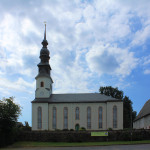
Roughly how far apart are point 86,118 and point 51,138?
16589mm

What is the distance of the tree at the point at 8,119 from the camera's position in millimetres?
29719

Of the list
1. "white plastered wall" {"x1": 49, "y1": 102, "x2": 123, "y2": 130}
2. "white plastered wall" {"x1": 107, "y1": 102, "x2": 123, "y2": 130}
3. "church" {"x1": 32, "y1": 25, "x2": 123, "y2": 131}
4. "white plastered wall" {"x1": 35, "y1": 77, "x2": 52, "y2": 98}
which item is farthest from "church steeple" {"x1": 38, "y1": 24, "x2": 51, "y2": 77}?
"white plastered wall" {"x1": 107, "y1": 102, "x2": 123, "y2": 130}

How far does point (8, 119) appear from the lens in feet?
98.8

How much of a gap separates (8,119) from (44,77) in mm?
22443

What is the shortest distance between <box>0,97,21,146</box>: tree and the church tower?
18907mm

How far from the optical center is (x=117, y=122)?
4659 centimetres

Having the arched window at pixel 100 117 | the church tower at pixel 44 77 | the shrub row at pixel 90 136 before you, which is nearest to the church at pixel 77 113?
the arched window at pixel 100 117

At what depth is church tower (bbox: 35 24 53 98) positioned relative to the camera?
5100cm

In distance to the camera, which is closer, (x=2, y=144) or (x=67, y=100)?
(x=2, y=144)

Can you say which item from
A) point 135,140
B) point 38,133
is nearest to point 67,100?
point 38,133

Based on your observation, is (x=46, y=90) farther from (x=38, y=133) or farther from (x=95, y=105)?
(x=38, y=133)

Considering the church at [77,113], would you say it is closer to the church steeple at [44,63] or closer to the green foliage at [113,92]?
the church steeple at [44,63]

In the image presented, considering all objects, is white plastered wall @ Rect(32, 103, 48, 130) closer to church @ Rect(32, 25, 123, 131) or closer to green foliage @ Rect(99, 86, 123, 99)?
church @ Rect(32, 25, 123, 131)

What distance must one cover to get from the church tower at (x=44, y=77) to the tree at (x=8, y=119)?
1891 cm
